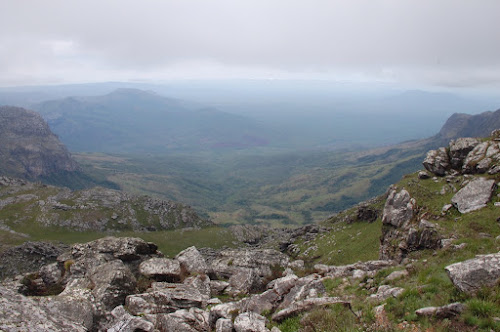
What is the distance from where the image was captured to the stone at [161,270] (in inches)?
958

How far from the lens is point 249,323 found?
14047 millimetres

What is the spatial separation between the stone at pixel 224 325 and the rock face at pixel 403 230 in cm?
2283

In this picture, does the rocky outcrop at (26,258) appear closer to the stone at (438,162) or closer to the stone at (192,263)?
the stone at (192,263)

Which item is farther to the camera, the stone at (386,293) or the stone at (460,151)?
the stone at (460,151)

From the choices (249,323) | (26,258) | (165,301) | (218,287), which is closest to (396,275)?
(249,323)

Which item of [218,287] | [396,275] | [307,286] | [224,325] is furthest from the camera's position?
[218,287]

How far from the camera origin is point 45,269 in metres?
26.6

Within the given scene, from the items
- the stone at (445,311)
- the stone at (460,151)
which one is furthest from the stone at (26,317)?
the stone at (460,151)

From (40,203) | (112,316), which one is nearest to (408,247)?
(112,316)

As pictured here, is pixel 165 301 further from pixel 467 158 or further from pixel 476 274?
pixel 467 158

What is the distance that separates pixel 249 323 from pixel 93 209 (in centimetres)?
15421

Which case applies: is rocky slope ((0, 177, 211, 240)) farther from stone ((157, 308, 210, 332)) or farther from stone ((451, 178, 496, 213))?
stone ((157, 308, 210, 332))

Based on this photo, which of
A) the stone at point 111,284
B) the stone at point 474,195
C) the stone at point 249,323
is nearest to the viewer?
the stone at point 249,323

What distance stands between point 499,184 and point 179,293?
118 ft
